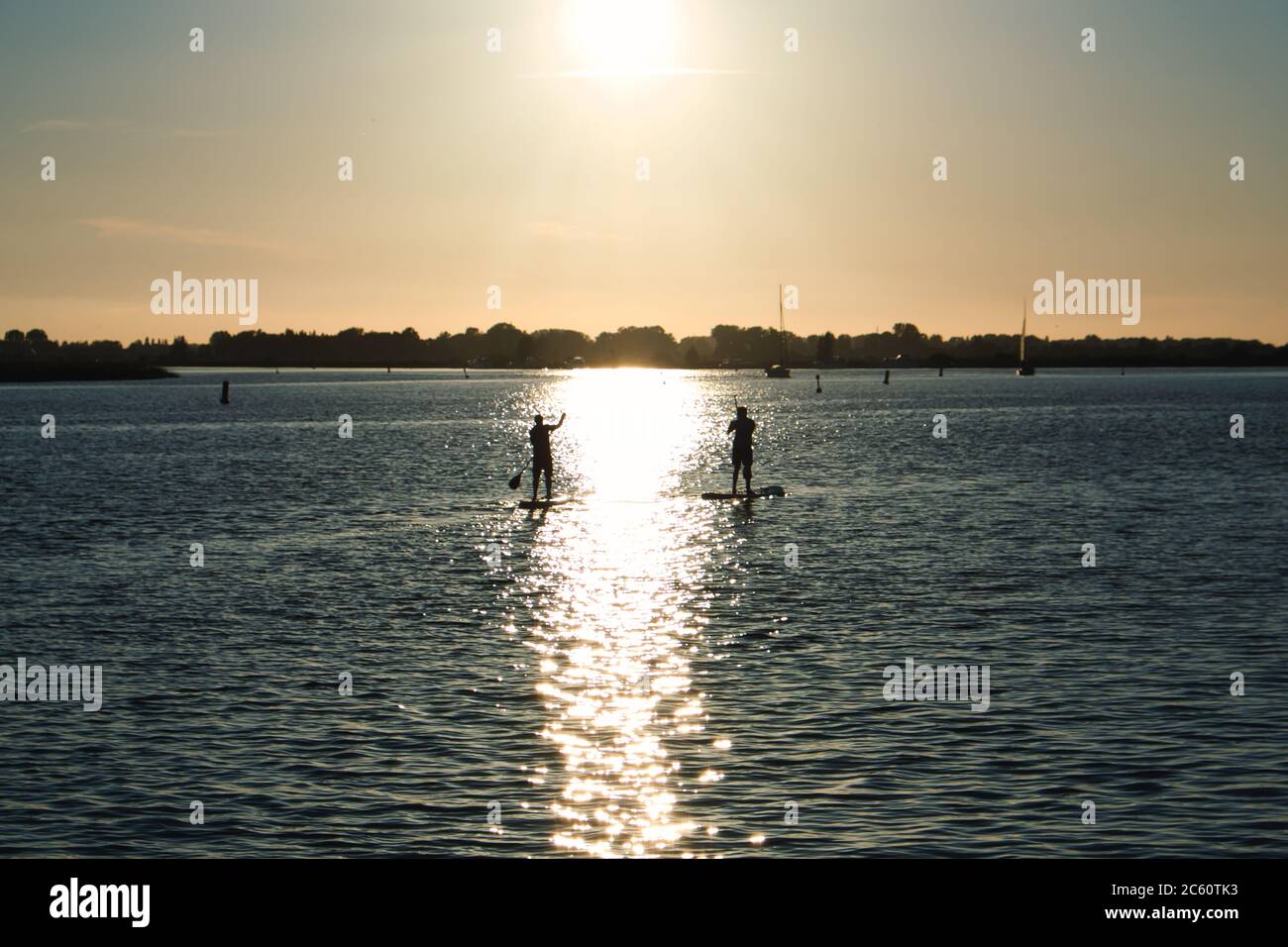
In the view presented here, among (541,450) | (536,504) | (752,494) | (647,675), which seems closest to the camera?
(647,675)

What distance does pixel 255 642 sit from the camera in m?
19.5

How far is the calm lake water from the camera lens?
37.1ft

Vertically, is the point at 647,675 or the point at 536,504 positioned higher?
the point at 536,504

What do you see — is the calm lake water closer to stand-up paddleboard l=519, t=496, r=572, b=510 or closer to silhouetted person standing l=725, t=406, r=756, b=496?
stand-up paddleboard l=519, t=496, r=572, b=510

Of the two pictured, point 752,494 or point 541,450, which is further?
point 752,494

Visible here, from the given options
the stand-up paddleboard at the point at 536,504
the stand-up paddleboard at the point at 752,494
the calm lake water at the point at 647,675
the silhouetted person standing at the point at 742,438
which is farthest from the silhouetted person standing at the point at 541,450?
the stand-up paddleboard at the point at 752,494

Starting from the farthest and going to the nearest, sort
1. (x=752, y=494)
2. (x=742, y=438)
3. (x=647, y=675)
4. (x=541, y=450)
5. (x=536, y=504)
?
(x=752, y=494)
(x=536, y=504)
(x=541, y=450)
(x=742, y=438)
(x=647, y=675)

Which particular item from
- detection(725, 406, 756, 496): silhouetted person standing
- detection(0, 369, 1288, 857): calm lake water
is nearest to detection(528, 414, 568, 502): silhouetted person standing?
detection(0, 369, 1288, 857): calm lake water

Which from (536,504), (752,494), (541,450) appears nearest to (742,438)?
(752,494)

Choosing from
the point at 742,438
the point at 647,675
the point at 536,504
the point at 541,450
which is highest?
the point at 742,438

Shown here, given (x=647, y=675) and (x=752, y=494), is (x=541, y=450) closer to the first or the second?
(x=752, y=494)

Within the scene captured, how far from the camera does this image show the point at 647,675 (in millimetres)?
17031
